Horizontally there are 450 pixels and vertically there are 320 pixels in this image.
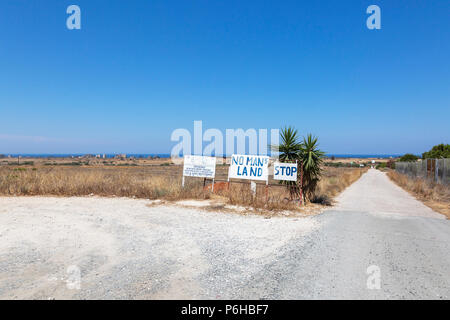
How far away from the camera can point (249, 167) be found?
1264 centimetres

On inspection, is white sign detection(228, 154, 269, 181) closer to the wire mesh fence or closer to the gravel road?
the gravel road

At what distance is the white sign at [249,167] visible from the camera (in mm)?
12438

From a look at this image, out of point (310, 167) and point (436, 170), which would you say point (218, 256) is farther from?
point (436, 170)

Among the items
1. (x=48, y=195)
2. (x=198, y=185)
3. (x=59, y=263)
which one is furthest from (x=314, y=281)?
(x=48, y=195)

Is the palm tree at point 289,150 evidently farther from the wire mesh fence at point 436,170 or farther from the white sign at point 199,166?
the wire mesh fence at point 436,170

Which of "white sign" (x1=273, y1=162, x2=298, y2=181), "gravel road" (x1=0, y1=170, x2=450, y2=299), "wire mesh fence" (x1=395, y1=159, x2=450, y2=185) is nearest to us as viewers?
"gravel road" (x1=0, y1=170, x2=450, y2=299)

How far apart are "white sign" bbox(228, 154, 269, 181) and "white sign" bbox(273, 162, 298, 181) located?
599 millimetres

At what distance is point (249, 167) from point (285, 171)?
1710mm

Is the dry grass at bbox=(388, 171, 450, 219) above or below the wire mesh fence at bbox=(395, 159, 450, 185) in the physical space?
below

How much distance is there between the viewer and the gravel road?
3.86 m

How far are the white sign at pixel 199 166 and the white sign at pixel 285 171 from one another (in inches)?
128

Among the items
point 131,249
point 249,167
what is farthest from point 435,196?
point 131,249

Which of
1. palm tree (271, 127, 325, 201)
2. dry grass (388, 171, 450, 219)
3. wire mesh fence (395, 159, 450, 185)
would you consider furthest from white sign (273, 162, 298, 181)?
wire mesh fence (395, 159, 450, 185)

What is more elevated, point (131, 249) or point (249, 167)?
point (249, 167)
